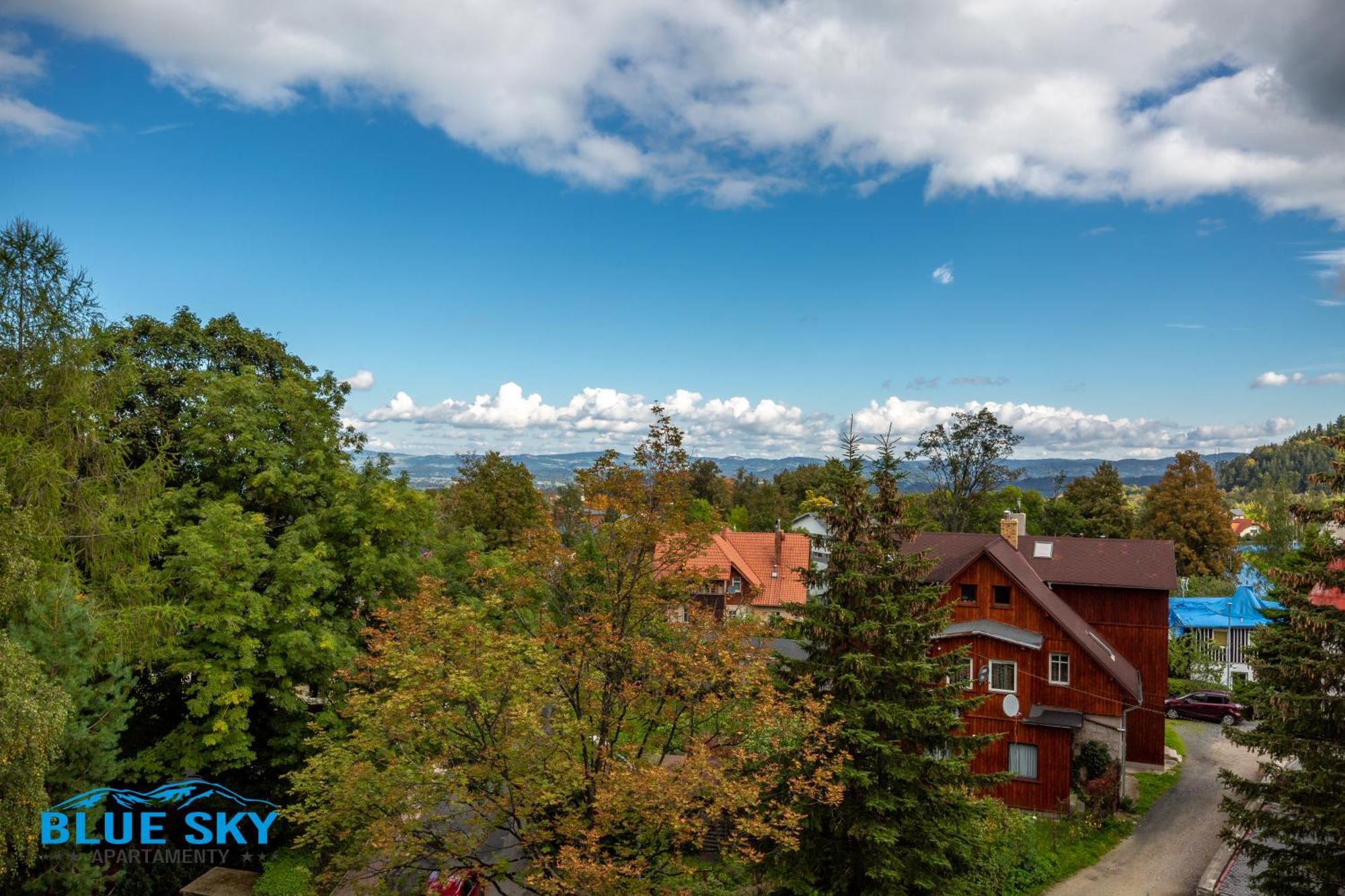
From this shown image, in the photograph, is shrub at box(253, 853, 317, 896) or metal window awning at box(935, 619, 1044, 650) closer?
shrub at box(253, 853, 317, 896)

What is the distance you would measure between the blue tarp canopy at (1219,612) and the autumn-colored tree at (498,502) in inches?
1379

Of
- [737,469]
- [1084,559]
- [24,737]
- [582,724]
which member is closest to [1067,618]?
[1084,559]

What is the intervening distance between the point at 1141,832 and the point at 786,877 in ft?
45.6

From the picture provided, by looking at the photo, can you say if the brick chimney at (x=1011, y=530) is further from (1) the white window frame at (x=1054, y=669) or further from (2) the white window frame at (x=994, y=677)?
(2) the white window frame at (x=994, y=677)

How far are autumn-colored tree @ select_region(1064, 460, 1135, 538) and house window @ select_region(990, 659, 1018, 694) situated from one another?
36912mm

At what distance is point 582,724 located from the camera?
11.8 meters

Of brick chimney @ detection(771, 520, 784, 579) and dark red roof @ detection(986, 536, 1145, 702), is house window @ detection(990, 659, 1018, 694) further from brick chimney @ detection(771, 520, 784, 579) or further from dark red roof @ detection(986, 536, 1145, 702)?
brick chimney @ detection(771, 520, 784, 579)

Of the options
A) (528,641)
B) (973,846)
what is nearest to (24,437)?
(528,641)

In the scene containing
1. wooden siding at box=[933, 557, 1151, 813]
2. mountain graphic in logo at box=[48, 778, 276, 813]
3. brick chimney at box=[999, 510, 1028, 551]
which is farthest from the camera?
brick chimney at box=[999, 510, 1028, 551]

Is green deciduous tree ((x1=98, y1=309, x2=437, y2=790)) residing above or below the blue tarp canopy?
above

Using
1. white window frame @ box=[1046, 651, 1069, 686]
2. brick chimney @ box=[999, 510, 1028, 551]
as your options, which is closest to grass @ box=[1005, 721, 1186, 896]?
white window frame @ box=[1046, 651, 1069, 686]

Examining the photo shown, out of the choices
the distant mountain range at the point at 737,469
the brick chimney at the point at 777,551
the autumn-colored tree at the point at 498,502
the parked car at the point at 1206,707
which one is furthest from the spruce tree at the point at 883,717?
the brick chimney at the point at 777,551

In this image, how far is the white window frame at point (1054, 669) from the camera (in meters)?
24.7

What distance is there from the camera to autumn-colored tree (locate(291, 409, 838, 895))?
36.4ft
